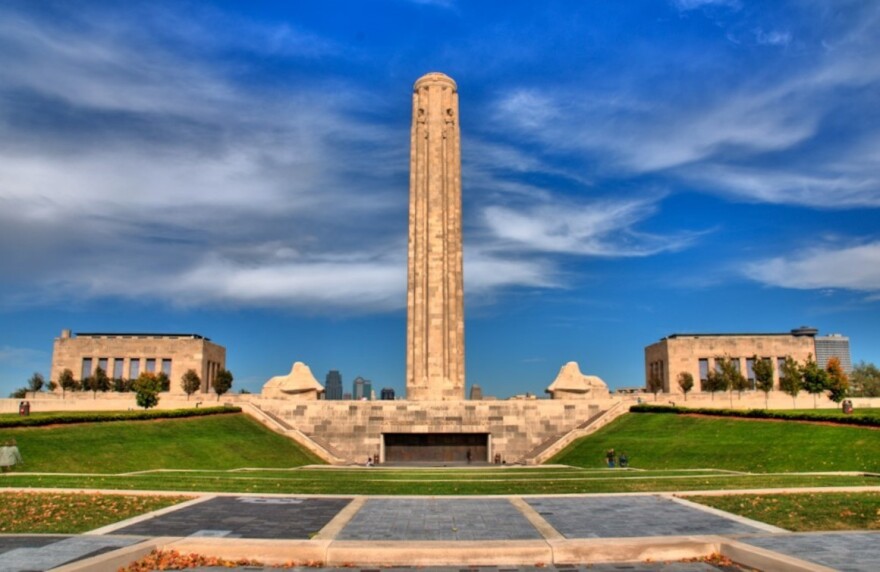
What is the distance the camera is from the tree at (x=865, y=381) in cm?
8543

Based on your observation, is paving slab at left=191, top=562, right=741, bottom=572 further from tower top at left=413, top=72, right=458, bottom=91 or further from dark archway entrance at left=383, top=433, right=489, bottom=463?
tower top at left=413, top=72, right=458, bottom=91

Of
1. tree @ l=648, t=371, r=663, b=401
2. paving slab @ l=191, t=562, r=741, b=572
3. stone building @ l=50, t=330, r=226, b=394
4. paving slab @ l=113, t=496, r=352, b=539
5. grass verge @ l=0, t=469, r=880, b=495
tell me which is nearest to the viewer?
paving slab @ l=191, t=562, r=741, b=572

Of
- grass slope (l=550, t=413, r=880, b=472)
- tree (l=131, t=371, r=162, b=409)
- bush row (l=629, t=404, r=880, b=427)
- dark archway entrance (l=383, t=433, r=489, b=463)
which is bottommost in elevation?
dark archway entrance (l=383, t=433, r=489, b=463)

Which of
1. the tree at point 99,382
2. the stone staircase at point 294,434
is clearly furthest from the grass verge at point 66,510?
the tree at point 99,382

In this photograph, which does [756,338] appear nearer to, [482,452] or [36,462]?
[482,452]

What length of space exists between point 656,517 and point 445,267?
5064 centimetres

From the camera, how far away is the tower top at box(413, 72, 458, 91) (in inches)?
2665

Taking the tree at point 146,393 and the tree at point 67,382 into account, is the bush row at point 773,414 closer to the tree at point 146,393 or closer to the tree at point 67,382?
the tree at point 146,393

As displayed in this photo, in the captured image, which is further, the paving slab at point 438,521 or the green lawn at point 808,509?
the green lawn at point 808,509

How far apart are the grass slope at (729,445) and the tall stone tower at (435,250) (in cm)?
1882

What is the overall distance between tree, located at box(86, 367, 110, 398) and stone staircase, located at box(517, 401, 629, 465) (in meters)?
45.7

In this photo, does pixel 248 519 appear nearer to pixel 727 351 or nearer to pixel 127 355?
pixel 127 355

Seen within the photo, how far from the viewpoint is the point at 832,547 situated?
36.2 feet

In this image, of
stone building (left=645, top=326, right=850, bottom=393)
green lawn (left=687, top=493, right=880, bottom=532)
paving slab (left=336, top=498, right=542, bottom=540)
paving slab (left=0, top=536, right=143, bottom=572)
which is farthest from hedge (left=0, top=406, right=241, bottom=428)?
stone building (left=645, top=326, right=850, bottom=393)
